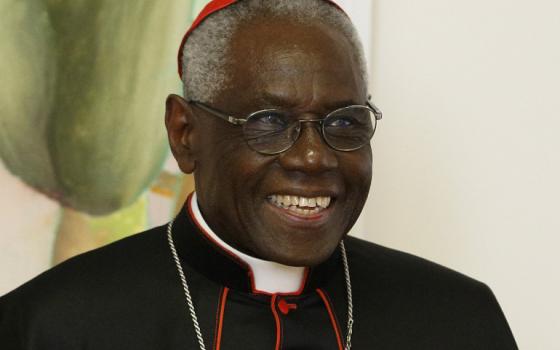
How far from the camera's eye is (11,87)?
2477 mm

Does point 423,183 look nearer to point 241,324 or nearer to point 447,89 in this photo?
point 447,89

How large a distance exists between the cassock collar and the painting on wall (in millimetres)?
415

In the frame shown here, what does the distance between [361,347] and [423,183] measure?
94 cm

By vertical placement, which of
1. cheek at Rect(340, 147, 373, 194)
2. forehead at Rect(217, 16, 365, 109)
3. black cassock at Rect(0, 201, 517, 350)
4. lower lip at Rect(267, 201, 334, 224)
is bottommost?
black cassock at Rect(0, 201, 517, 350)

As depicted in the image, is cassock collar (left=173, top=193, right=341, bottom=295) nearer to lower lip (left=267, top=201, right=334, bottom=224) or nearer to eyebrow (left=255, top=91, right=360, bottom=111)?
lower lip (left=267, top=201, right=334, bottom=224)

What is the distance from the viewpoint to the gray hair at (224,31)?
6.72ft

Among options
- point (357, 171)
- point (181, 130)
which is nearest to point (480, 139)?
point (357, 171)

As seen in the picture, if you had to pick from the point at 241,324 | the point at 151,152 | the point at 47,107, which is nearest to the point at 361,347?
the point at 241,324

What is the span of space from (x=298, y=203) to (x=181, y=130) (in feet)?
1.03

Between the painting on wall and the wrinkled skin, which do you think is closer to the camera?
the wrinkled skin

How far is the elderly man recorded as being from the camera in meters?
2.00

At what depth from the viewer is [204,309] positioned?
2164mm

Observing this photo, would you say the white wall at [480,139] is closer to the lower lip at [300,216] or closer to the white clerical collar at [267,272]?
the white clerical collar at [267,272]

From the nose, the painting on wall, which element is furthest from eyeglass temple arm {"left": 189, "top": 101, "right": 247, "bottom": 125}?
the painting on wall
